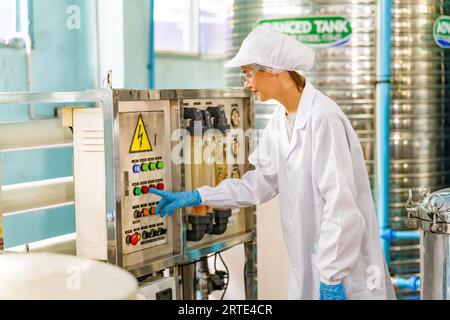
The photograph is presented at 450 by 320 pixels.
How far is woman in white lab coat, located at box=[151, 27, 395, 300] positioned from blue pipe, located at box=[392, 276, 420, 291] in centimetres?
131

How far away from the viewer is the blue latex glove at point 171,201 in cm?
268

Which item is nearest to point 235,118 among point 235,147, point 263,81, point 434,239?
point 235,147

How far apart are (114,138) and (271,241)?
141 centimetres

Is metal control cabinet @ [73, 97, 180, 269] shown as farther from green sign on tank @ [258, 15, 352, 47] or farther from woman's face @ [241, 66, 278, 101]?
green sign on tank @ [258, 15, 352, 47]

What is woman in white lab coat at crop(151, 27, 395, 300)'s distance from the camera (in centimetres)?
261

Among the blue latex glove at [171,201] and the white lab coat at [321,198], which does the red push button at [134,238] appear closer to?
the blue latex glove at [171,201]

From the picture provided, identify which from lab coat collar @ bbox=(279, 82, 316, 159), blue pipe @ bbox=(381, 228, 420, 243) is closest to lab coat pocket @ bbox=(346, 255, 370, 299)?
lab coat collar @ bbox=(279, 82, 316, 159)

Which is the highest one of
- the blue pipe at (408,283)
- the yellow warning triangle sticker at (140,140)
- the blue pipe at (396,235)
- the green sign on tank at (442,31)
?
the green sign on tank at (442,31)

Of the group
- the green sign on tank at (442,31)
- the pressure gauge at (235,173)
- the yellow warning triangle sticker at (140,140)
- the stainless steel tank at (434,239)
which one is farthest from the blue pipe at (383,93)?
the yellow warning triangle sticker at (140,140)

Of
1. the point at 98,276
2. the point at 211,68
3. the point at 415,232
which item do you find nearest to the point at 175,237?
the point at 98,276

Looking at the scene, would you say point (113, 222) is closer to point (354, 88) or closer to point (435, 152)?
point (354, 88)

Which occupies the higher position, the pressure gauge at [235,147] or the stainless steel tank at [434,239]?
the pressure gauge at [235,147]

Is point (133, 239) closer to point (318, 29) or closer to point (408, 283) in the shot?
point (318, 29)

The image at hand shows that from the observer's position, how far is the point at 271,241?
362cm
